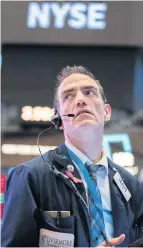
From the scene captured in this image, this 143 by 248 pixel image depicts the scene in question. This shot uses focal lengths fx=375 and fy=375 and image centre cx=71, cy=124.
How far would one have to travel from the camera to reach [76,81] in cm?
105

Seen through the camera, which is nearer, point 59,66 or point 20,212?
point 20,212

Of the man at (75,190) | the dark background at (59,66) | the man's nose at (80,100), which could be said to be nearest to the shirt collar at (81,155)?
the man at (75,190)

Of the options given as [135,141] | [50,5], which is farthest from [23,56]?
[135,141]

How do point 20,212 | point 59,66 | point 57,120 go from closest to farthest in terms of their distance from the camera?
point 20,212, point 57,120, point 59,66

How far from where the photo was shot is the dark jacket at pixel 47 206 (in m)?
0.94

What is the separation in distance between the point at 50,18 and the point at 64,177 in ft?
5.20

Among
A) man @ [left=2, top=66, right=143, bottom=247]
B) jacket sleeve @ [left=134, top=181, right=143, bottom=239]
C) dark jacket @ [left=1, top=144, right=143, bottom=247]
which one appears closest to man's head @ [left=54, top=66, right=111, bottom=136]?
man @ [left=2, top=66, right=143, bottom=247]

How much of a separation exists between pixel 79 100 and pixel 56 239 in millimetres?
368

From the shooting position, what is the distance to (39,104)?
2.43 m

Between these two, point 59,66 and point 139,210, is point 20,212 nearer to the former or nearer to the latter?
point 139,210

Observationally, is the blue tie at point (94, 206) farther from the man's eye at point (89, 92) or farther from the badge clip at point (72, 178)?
the man's eye at point (89, 92)

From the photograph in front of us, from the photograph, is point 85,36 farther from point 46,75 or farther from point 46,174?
point 46,174

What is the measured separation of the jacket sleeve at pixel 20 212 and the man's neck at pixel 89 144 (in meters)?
0.16

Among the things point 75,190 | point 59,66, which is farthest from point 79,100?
point 59,66
